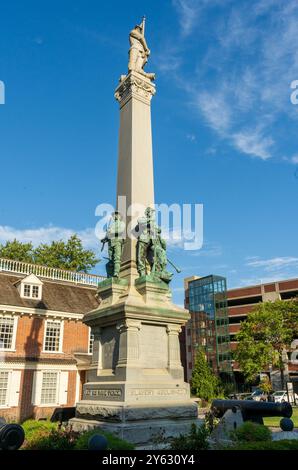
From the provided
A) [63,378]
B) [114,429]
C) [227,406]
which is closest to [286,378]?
[63,378]

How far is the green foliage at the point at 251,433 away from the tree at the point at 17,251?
127 ft

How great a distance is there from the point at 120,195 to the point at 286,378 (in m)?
56.7

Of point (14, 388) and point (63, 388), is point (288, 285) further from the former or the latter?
point (14, 388)

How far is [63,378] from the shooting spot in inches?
1162

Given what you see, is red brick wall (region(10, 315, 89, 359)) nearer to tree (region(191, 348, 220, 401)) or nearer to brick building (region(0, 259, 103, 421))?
brick building (region(0, 259, 103, 421))

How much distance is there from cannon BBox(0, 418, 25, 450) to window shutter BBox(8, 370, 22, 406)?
65.3 feet

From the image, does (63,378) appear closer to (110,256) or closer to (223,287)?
(110,256)

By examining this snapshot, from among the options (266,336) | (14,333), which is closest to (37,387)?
(14,333)

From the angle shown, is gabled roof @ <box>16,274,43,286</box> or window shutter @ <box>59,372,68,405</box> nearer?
window shutter @ <box>59,372,68,405</box>

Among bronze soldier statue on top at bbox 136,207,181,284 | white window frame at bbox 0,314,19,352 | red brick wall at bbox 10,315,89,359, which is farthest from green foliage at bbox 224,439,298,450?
red brick wall at bbox 10,315,89,359

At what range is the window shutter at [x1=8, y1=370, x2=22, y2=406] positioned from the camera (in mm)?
26969

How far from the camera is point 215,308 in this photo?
7319cm

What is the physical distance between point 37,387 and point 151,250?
19133 mm

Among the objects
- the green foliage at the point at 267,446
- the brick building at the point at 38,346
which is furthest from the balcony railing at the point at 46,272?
the green foliage at the point at 267,446
